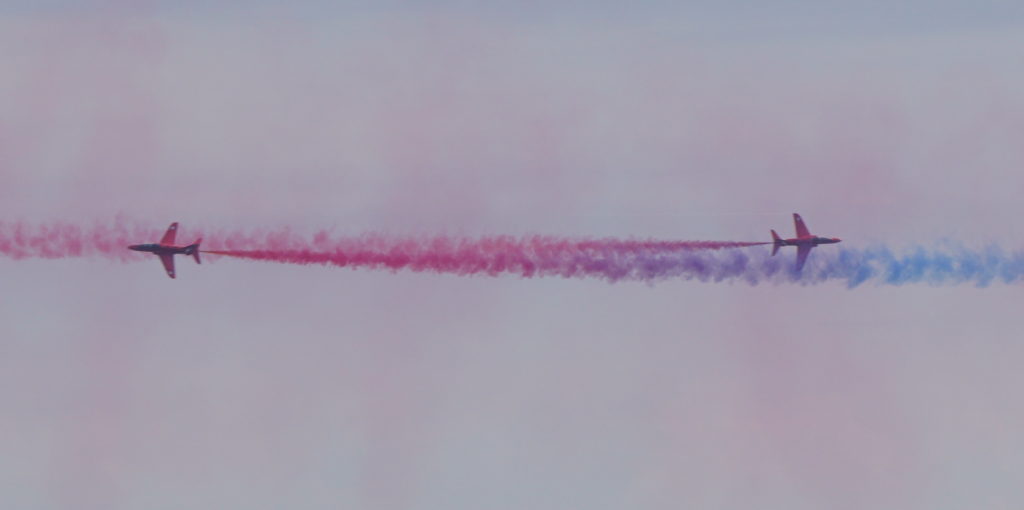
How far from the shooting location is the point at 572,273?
218 ft

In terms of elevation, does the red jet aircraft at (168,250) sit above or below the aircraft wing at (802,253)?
below

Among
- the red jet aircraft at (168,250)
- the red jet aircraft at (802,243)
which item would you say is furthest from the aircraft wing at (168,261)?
the red jet aircraft at (802,243)

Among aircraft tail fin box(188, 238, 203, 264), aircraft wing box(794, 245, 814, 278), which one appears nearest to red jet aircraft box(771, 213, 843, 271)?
aircraft wing box(794, 245, 814, 278)

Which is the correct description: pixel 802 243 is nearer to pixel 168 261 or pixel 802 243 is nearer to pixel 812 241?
pixel 812 241

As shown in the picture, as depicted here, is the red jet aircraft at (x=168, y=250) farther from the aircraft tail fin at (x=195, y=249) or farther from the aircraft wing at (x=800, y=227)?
the aircraft wing at (x=800, y=227)

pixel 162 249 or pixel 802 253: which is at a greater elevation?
pixel 802 253

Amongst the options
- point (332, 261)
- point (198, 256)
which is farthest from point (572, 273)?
point (198, 256)

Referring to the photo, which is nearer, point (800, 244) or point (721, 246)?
point (721, 246)

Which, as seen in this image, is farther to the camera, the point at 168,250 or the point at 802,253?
the point at 802,253

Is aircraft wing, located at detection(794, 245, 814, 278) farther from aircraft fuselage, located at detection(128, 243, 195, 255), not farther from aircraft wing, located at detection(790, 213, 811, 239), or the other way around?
aircraft fuselage, located at detection(128, 243, 195, 255)

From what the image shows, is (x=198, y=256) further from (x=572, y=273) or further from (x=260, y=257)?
(x=572, y=273)

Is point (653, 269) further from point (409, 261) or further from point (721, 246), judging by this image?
point (409, 261)

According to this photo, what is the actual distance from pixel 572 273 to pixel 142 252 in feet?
52.7

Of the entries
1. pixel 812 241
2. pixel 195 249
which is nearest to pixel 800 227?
pixel 812 241
